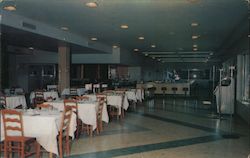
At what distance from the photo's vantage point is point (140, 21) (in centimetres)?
729

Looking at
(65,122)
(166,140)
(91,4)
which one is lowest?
(166,140)

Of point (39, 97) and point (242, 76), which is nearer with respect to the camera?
point (39, 97)

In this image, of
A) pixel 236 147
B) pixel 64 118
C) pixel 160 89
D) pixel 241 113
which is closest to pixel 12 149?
pixel 64 118

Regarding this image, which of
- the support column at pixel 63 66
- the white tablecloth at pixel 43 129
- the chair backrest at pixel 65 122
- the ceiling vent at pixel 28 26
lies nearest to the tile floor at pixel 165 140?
the chair backrest at pixel 65 122

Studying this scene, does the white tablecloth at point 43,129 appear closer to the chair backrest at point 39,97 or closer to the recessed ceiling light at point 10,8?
the recessed ceiling light at point 10,8

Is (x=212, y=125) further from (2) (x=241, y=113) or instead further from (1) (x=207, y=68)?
(1) (x=207, y=68)

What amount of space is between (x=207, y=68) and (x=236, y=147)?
2133 centimetres

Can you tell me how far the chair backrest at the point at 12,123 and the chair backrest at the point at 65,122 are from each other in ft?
2.04

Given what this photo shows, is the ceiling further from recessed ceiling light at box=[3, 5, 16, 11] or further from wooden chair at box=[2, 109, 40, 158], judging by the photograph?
wooden chair at box=[2, 109, 40, 158]

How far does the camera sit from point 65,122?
469cm

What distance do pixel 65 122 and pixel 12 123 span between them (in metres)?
0.84

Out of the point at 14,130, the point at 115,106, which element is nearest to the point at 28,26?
the point at 115,106

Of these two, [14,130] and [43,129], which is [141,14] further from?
[14,130]

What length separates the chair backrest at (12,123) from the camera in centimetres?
422
